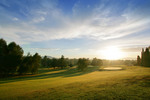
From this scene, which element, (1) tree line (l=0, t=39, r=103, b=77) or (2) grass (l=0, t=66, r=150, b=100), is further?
(1) tree line (l=0, t=39, r=103, b=77)

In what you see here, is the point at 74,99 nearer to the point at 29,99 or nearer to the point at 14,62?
the point at 29,99

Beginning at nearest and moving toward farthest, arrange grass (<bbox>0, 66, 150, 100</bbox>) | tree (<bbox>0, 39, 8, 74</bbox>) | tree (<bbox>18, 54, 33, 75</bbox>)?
grass (<bbox>0, 66, 150, 100</bbox>) < tree (<bbox>0, 39, 8, 74</bbox>) < tree (<bbox>18, 54, 33, 75</bbox>)

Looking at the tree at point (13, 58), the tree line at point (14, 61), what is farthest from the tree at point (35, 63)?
the tree at point (13, 58)

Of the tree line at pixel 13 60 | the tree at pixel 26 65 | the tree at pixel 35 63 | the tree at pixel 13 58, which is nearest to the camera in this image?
the tree line at pixel 13 60

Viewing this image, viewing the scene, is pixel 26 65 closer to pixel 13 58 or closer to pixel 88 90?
pixel 13 58

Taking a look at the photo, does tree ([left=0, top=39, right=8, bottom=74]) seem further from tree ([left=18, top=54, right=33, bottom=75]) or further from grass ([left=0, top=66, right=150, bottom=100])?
grass ([left=0, top=66, right=150, bottom=100])

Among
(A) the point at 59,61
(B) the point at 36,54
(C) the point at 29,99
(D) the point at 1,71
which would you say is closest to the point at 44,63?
(A) the point at 59,61

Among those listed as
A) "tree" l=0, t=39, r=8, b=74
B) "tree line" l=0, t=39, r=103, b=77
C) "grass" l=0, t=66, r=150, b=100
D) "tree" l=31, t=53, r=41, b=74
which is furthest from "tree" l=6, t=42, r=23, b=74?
"grass" l=0, t=66, r=150, b=100

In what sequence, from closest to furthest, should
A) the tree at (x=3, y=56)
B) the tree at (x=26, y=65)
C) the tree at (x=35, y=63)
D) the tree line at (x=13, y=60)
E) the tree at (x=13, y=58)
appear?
the tree at (x=3, y=56)
the tree line at (x=13, y=60)
the tree at (x=13, y=58)
the tree at (x=26, y=65)
the tree at (x=35, y=63)

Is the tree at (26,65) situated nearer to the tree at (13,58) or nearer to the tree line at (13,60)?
the tree line at (13,60)

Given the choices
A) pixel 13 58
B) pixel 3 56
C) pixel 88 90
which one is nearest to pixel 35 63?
pixel 13 58

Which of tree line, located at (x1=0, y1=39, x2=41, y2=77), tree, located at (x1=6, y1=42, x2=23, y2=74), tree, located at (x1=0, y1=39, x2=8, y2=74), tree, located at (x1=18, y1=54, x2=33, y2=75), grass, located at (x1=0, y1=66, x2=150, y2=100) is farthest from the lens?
tree, located at (x1=18, y1=54, x2=33, y2=75)

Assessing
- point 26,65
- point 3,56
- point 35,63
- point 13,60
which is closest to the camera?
point 3,56

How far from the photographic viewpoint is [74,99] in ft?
27.2
